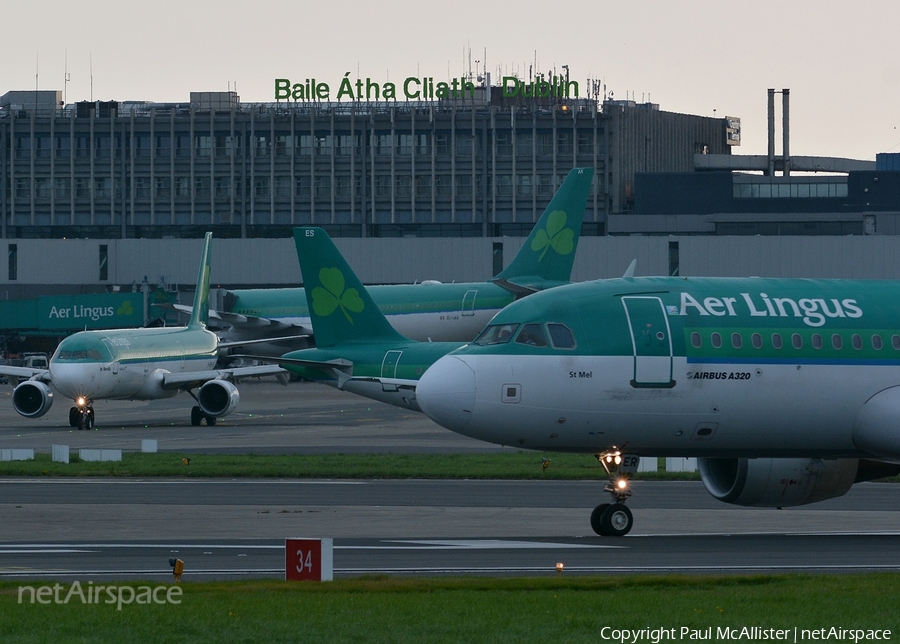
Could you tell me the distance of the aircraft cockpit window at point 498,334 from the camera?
2588 cm

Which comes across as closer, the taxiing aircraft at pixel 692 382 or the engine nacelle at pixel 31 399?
the taxiing aircraft at pixel 692 382

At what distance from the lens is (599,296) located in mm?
26297

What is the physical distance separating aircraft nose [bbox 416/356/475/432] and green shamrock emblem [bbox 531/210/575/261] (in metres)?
51.5

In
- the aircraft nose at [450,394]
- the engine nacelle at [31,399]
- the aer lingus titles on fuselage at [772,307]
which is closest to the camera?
the aircraft nose at [450,394]

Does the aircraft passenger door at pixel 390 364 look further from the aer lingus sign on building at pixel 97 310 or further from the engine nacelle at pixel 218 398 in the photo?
the aer lingus sign on building at pixel 97 310

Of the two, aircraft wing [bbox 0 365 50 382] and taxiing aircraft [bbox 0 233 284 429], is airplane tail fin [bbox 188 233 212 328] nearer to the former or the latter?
taxiing aircraft [bbox 0 233 284 429]

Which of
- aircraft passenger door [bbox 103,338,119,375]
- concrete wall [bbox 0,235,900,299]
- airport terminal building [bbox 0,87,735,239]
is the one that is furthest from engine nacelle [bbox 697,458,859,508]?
airport terminal building [bbox 0,87,735,239]

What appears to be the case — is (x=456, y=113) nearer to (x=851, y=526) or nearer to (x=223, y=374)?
(x=223, y=374)

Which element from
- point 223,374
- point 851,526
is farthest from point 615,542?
point 223,374

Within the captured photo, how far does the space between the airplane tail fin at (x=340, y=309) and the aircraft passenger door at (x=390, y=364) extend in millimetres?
1491

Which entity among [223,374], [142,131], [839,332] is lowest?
[223,374]

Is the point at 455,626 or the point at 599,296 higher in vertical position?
the point at 599,296

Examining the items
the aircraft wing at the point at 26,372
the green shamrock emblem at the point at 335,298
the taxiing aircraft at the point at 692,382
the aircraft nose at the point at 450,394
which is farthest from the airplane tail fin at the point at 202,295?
the aircraft nose at the point at 450,394

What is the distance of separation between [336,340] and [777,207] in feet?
311
